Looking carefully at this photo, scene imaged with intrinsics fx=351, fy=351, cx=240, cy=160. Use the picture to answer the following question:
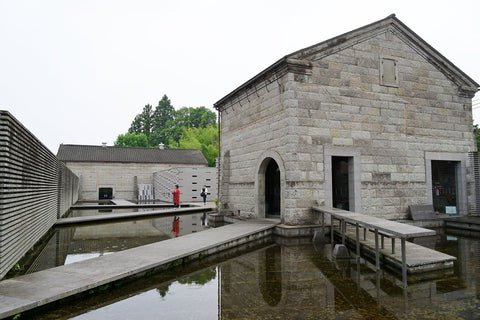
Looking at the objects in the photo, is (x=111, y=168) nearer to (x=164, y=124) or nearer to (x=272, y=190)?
→ (x=272, y=190)

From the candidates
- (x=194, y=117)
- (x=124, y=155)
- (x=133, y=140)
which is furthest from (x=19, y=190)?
(x=194, y=117)

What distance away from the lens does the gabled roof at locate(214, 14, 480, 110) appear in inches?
390

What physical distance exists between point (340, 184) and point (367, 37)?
15.5 ft

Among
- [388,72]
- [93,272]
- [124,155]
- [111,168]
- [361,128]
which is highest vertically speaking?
[388,72]

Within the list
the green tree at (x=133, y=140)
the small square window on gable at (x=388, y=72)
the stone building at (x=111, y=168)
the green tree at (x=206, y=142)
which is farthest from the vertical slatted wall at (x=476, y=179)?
the green tree at (x=133, y=140)

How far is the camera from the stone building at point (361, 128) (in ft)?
32.2

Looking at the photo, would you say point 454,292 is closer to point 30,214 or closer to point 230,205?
point 30,214

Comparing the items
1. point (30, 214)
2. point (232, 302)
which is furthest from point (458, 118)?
point (30, 214)

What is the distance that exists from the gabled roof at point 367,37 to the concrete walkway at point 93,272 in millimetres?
5089

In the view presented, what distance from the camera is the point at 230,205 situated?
1345cm

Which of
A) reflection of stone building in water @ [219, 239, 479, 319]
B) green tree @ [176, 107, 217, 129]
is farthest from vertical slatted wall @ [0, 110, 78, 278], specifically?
green tree @ [176, 107, 217, 129]

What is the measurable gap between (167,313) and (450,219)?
34.1ft

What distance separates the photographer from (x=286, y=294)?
459 centimetres

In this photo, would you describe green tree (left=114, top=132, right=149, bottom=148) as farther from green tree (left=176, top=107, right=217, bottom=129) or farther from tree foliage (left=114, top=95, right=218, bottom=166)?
green tree (left=176, top=107, right=217, bottom=129)
